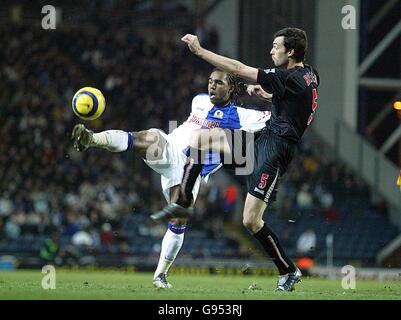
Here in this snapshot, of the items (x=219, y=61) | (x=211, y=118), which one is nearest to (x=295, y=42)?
(x=219, y=61)

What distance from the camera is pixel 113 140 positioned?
34.9 ft

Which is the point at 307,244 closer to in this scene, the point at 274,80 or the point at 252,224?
the point at 252,224

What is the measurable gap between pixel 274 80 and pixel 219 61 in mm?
733

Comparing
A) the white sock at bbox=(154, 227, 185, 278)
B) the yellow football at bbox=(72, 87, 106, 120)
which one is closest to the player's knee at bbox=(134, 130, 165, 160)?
the yellow football at bbox=(72, 87, 106, 120)

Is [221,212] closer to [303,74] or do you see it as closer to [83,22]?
[83,22]

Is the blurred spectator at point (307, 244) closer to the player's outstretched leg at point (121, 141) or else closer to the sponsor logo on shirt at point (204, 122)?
the sponsor logo on shirt at point (204, 122)

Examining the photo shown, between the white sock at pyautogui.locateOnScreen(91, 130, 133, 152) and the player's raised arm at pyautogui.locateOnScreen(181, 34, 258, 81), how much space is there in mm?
1408

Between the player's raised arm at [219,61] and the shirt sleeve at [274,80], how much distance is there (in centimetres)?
9

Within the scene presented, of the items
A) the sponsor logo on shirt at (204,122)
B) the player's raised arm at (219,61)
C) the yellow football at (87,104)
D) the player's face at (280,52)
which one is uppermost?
the player's face at (280,52)

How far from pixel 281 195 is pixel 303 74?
15086 millimetres

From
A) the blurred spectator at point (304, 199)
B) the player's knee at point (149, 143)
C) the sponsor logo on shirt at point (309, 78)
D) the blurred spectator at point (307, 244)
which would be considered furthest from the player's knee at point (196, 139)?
the blurred spectator at point (304, 199)

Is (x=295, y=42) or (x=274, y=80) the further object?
(x=295, y=42)

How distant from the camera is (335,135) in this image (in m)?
26.9

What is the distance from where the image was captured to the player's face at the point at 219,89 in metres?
11.7
